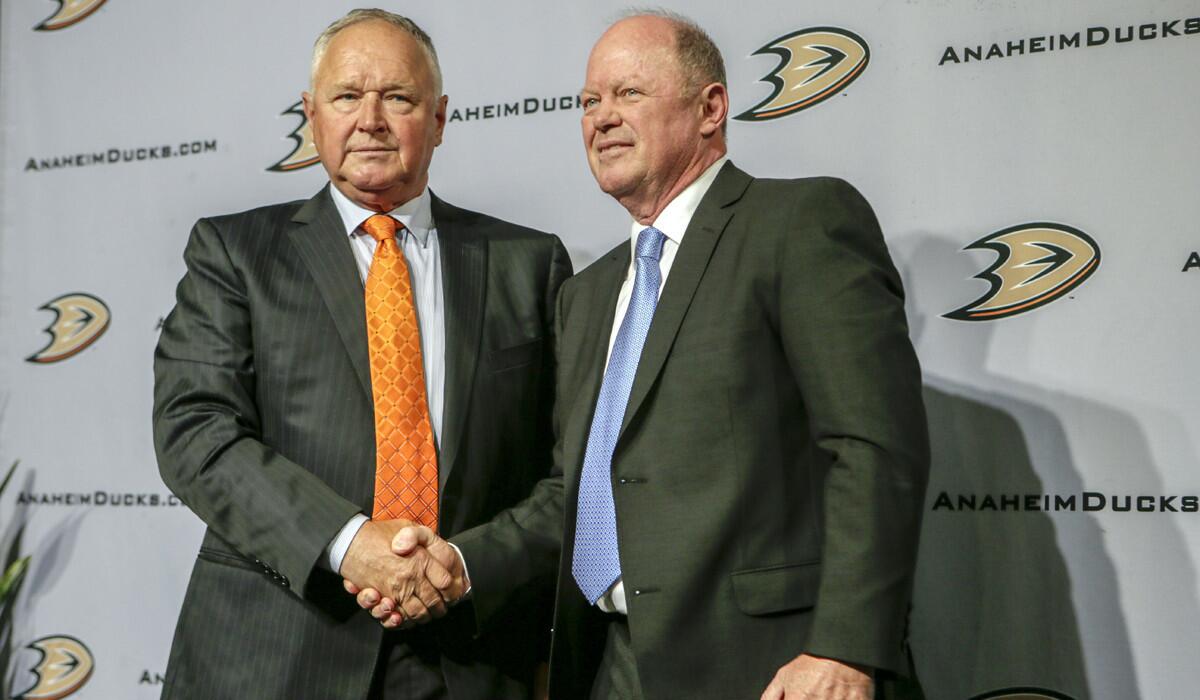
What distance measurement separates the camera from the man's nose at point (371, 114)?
2170 mm

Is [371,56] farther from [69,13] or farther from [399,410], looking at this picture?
[69,13]

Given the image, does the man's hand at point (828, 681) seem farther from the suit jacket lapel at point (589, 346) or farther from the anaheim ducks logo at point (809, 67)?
the anaheim ducks logo at point (809, 67)

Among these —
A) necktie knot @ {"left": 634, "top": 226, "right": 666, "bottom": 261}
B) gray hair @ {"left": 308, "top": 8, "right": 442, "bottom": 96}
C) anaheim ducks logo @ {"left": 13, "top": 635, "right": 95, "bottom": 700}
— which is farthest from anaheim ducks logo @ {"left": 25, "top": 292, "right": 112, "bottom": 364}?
necktie knot @ {"left": 634, "top": 226, "right": 666, "bottom": 261}

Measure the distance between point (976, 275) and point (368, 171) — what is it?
52.8 inches

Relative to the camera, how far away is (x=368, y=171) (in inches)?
85.5

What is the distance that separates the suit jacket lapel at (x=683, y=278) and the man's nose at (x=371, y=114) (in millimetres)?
666

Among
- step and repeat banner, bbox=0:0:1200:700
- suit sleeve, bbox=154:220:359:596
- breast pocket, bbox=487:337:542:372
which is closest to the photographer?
suit sleeve, bbox=154:220:359:596

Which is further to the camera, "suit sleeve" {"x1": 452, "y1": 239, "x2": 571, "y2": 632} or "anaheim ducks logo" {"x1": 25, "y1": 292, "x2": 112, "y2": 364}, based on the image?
"anaheim ducks logo" {"x1": 25, "y1": 292, "x2": 112, "y2": 364}

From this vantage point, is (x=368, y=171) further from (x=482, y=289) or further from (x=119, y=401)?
(x=119, y=401)

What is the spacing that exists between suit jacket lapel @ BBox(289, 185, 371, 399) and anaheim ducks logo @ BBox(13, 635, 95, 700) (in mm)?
1945

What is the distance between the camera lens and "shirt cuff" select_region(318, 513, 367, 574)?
6.26 ft

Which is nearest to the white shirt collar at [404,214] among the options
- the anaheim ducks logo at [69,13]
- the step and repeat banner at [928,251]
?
the step and repeat banner at [928,251]

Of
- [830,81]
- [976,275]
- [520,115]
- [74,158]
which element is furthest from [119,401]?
[976,275]

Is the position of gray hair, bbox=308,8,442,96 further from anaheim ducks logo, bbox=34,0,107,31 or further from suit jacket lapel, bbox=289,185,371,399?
anaheim ducks logo, bbox=34,0,107,31
